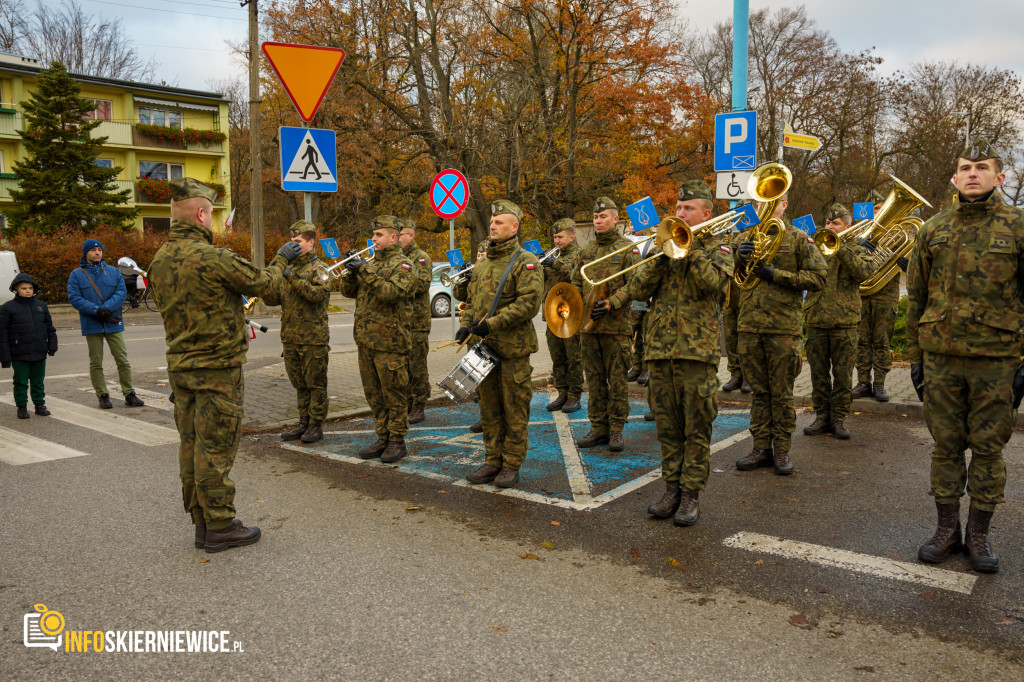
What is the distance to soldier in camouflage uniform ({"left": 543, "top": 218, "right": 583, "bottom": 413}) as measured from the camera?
27.9 ft

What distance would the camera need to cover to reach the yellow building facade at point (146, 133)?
1596 inches

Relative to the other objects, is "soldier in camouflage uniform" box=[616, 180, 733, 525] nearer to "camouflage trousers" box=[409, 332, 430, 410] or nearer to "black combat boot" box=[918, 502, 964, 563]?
"black combat boot" box=[918, 502, 964, 563]

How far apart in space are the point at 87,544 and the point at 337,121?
73.2 ft

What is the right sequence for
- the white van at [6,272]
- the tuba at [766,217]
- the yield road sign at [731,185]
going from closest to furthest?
the tuba at [766,217], the yield road sign at [731,185], the white van at [6,272]

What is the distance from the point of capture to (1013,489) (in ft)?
18.7

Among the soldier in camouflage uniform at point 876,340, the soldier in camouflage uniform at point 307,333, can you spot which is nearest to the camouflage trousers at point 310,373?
the soldier in camouflage uniform at point 307,333

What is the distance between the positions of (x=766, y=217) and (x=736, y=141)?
463 cm

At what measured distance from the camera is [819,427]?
7.66m

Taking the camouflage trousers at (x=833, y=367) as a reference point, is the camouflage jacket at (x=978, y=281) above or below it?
above

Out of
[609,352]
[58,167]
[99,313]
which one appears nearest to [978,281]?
[609,352]

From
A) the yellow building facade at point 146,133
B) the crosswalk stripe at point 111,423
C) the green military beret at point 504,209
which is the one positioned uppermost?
the yellow building facade at point 146,133

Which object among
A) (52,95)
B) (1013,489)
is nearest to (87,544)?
(1013,489)

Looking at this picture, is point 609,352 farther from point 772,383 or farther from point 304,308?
point 304,308

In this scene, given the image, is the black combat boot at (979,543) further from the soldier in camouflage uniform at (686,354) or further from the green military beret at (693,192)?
the green military beret at (693,192)
